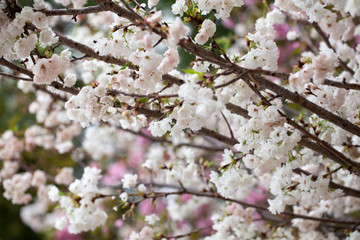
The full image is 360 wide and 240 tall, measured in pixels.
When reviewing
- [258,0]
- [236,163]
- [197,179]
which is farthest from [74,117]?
[258,0]

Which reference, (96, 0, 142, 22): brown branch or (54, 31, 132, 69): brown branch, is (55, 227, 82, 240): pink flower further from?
(96, 0, 142, 22): brown branch

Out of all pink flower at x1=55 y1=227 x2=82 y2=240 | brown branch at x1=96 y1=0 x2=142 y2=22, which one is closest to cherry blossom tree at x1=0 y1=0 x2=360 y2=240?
brown branch at x1=96 y1=0 x2=142 y2=22

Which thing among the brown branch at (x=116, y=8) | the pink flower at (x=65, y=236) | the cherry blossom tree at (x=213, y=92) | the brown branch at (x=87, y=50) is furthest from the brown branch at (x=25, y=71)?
the pink flower at (x=65, y=236)

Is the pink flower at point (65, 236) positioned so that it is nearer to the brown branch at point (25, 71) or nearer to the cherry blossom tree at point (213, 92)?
the cherry blossom tree at point (213, 92)

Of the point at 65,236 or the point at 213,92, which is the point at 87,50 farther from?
the point at 65,236

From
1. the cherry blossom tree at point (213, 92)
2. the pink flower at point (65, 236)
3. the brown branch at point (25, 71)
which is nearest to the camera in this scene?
the cherry blossom tree at point (213, 92)

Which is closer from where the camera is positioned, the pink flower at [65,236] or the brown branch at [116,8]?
the brown branch at [116,8]

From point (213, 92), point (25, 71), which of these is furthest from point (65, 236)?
point (213, 92)

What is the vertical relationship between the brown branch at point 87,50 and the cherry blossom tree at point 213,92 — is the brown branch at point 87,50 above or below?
above

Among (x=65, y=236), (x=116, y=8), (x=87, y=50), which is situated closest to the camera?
(x=116, y=8)

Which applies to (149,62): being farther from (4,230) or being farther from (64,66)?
(4,230)

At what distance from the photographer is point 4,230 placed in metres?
5.41

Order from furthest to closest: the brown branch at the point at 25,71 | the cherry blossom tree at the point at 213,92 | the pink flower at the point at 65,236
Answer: the pink flower at the point at 65,236 < the brown branch at the point at 25,71 < the cherry blossom tree at the point at 213,92

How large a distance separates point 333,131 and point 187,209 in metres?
1.88
